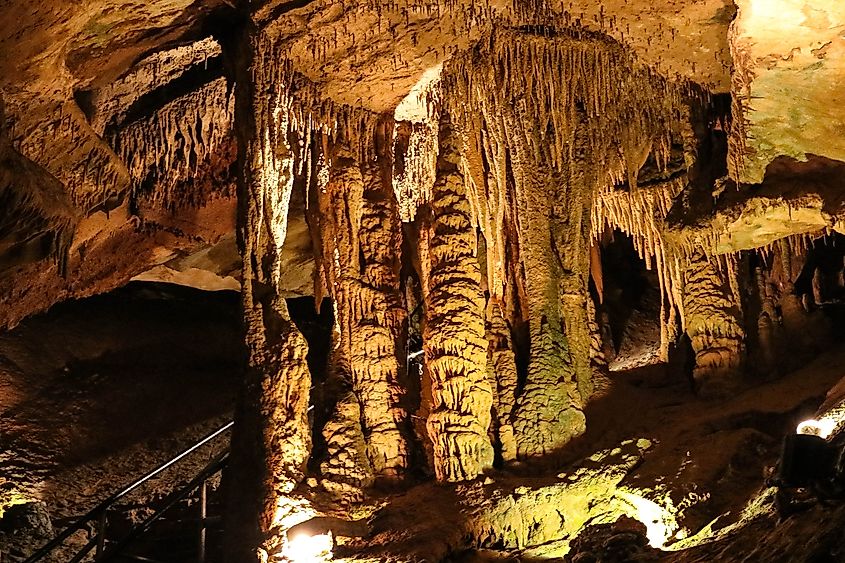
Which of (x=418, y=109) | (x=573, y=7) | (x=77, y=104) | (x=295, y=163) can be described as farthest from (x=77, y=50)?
(x=573, y=7)

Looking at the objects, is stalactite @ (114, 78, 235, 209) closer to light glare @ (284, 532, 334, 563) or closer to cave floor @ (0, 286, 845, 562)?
cave floor @ (0, 286, 845, 562)

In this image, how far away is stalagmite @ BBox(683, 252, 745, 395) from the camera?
31.2 ft

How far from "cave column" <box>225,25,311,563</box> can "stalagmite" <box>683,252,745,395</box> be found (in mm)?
4367

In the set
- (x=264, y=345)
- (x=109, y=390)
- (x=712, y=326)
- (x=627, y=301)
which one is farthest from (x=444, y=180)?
(x=627, y=301)

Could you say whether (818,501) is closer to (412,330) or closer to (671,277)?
(671,277)

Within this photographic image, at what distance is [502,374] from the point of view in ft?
29.1

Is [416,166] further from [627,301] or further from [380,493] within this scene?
[627,301]

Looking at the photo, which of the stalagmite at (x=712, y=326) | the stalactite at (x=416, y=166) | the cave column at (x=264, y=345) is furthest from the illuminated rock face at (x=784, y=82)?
the cave column at (x=264, y=345)

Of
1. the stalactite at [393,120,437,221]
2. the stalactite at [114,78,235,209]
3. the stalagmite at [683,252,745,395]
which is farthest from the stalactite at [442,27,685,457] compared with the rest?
the stalactite at [114,78,235,209]

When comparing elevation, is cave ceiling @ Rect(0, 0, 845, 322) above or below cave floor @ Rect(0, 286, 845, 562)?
above

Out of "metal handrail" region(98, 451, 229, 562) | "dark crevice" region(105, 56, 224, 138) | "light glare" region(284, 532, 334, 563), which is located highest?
"dark crevice" region(105, 56, 224, 138)

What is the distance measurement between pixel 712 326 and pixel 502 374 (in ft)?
8.47

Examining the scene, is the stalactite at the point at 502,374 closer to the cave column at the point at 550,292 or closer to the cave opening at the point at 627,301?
the cave column at the point at 550,292

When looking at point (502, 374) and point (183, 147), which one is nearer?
point (502, 374)
